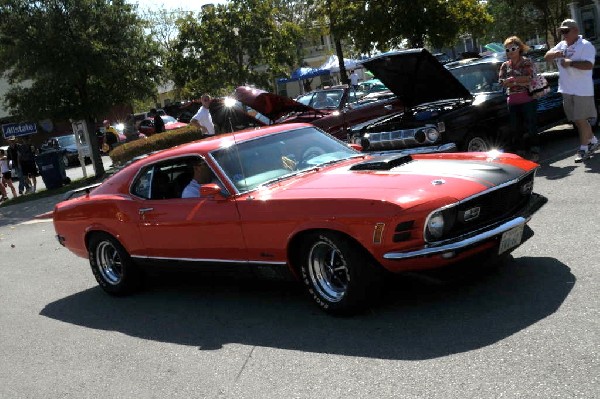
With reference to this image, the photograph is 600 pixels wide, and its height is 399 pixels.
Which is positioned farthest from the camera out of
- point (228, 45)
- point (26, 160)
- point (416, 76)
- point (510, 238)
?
point (228, 45)

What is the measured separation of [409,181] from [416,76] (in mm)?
5435

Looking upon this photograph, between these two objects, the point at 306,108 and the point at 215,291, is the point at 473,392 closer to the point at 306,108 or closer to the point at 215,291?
the point at 215,291

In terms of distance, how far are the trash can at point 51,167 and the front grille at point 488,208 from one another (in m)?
17.2

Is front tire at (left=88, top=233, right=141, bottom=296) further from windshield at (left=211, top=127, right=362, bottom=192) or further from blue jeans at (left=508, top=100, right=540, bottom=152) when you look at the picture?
blue jeans at (left=508, top=100, right=540, bottom=152)

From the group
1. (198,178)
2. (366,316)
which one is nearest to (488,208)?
(366,316)

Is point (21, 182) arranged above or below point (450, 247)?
above

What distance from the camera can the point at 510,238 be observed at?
4879 mm

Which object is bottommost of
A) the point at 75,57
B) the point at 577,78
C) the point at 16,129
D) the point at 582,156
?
the point at 582,156

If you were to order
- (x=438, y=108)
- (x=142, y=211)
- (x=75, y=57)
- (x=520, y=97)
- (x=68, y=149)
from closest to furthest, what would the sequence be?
(x=142, y=211)
(x=520, y=97)
(x=438, y=108)
(x=75, y=57)
(x=68, y=149)

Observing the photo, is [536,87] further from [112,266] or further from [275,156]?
[112,266]

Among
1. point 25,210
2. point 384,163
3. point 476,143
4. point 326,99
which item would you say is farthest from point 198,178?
point 25,210

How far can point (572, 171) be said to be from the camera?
28.9 feet

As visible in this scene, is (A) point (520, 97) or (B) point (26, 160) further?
(B) point (26, 160)

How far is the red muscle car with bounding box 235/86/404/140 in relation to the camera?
12672 millimetres
